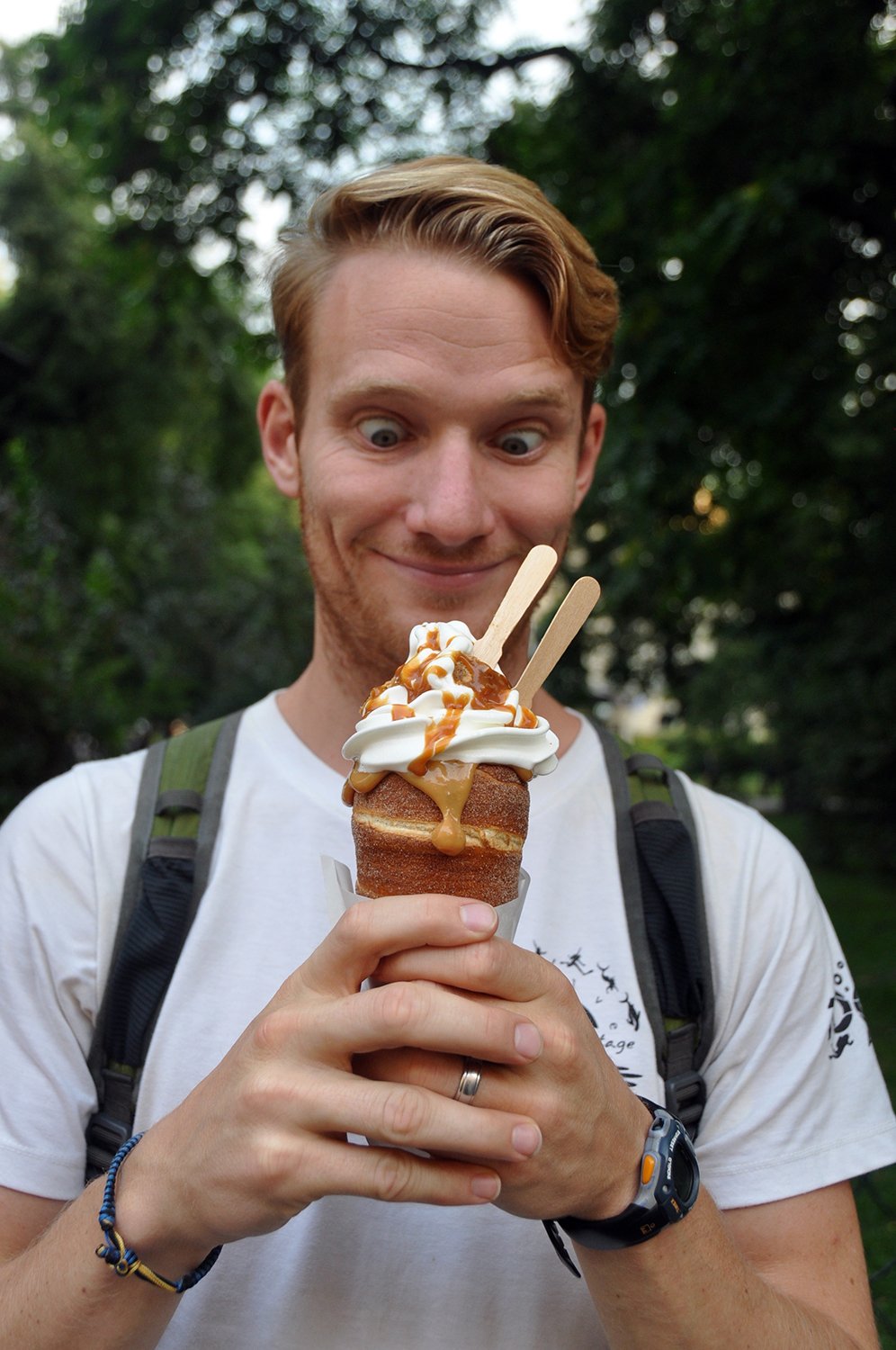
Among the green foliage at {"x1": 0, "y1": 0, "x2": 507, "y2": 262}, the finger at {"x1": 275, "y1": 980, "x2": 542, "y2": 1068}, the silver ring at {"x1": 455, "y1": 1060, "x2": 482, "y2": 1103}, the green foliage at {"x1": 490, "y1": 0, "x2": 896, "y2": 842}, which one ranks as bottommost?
the silver ring at {"x1": 455, "y1": 1060, "x2": 482, "y2": 1103}

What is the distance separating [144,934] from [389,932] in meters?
0.73

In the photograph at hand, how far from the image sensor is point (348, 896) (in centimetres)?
193

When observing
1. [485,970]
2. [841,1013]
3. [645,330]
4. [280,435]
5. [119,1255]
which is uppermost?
[645,330]

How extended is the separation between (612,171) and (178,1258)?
28.3 ft

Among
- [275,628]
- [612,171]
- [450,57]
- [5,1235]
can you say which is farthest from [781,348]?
[275,628]

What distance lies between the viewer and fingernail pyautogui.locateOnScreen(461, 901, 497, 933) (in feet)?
4.97

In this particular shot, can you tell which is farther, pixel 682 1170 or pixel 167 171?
pixel 167 171

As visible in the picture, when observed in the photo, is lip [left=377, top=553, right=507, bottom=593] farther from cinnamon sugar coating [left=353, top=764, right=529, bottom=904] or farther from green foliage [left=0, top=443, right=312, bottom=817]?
green foliage [left=0, top=443, right=312, bottom=817]

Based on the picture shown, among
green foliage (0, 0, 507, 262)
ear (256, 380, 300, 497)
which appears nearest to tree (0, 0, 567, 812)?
green foliage (0, 0, 507, 262)

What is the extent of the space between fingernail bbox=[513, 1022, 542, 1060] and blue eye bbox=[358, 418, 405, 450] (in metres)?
1.19

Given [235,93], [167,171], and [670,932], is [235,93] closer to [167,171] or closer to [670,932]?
[167,171]

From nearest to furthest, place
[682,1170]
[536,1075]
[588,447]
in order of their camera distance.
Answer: [536,1075]
[682,1170]
[588,447]

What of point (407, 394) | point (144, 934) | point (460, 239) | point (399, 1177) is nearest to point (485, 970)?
point (399, 1177)

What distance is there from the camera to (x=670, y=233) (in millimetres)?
7582
